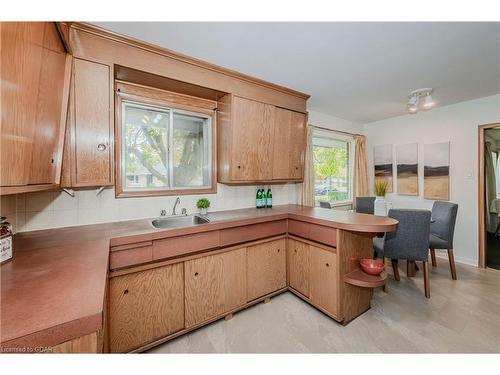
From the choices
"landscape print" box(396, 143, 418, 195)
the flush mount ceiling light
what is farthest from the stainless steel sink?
"landscape print" box(396, 143, 418, 195)

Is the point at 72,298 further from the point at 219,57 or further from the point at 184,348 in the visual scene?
the point at 219,57

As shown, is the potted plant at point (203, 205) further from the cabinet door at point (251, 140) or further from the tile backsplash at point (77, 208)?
the cabinet door at point (251, 140)

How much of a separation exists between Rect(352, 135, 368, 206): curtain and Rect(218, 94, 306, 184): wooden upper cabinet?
183 cm

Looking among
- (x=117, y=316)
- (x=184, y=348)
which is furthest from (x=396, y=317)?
(x=117, y=316)

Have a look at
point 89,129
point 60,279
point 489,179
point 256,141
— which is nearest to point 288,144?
point 256,141

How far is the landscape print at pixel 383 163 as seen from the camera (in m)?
3.79

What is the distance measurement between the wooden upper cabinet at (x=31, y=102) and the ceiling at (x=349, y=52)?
65 cm

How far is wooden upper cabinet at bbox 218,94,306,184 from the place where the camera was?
2.19 m

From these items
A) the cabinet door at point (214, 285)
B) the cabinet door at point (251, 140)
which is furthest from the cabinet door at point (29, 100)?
the cabinet door at point (251, 140)

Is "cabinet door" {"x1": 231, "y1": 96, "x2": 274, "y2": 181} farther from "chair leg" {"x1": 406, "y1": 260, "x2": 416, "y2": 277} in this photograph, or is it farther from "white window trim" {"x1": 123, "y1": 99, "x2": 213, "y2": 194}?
"chair leg" {"x1": 406, "y1": 260, "x2": 416, "y2": 277}

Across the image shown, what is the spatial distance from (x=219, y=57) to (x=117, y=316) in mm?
2197

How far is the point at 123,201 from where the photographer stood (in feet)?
6.20

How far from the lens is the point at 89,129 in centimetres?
148
